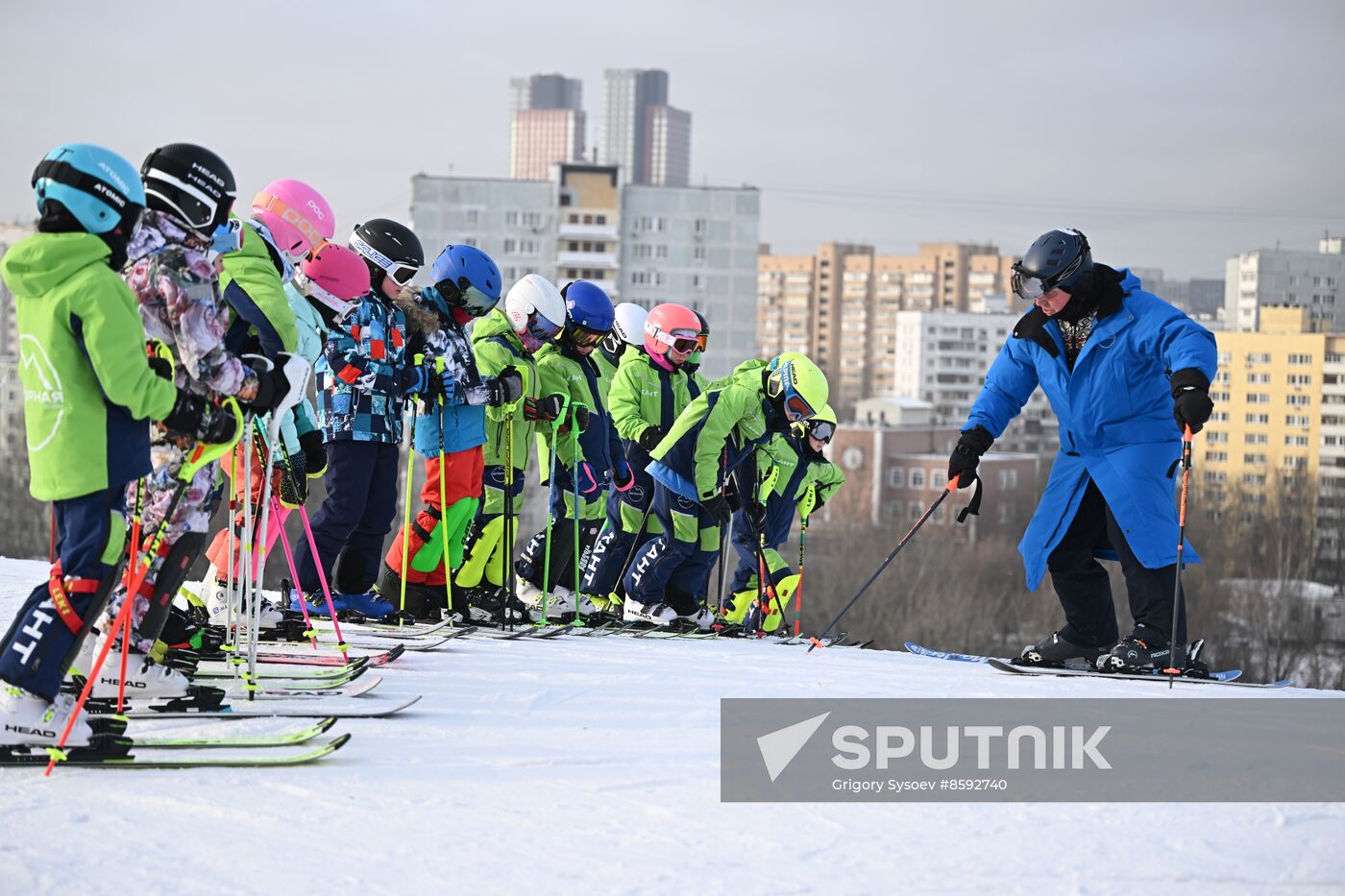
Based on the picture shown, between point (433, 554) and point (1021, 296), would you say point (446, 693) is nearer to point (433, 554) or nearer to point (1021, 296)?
point (433, 554)

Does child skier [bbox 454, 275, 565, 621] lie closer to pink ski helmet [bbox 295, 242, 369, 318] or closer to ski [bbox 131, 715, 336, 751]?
pink ski helmet [bbox 295, 242, 369, 318]

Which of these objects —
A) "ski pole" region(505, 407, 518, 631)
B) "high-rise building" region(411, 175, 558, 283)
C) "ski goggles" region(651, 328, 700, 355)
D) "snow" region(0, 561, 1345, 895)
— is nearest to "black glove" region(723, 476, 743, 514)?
"ski goggles" region(651, 328, 700, 355)

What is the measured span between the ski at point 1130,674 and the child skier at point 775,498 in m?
2.62

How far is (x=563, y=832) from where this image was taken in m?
3.55

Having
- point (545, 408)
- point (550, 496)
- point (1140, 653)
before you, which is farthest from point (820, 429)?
point (1140, 653)

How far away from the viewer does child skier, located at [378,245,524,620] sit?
7.48 m

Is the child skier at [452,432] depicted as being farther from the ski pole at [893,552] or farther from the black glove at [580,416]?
the ski pole at [893,552]

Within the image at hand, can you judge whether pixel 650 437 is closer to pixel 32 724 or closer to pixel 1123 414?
pixel 1123 414

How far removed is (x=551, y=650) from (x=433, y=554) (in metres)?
1.31

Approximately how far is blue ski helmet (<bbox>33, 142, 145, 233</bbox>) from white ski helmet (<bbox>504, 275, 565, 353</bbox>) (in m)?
4.21

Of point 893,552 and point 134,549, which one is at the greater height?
point 134,549

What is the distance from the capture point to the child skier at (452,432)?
7.48 meters

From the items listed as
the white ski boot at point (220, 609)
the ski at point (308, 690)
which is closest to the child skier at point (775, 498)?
the white ski boot at point (220, 609)

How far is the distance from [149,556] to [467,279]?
345cm
